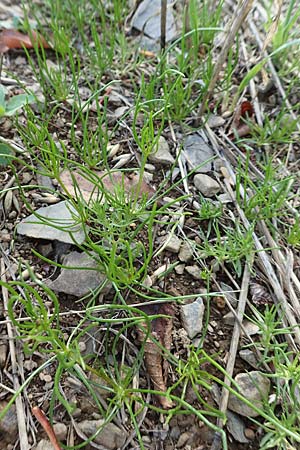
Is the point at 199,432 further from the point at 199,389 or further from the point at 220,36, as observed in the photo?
the point at 220,36

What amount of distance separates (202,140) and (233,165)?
0.15 meters

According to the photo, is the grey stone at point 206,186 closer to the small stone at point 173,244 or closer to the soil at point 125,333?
the soil at point 125,333

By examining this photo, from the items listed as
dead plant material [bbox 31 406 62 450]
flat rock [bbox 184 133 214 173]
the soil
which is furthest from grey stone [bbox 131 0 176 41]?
dead plant material [bbox 31 406 62 450]

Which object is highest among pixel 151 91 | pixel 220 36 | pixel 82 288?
pixel 220 36

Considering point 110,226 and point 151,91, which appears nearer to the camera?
point 110,226

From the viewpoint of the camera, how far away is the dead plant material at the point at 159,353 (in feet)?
3.54

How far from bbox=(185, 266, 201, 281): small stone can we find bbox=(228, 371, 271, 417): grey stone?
0.28 metres

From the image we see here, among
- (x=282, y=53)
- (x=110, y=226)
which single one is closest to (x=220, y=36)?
(x=282, y=53)

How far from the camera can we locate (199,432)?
1038 millimetres

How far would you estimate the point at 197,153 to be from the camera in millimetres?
1535

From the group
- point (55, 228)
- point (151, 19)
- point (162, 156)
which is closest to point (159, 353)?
point (55, 228)

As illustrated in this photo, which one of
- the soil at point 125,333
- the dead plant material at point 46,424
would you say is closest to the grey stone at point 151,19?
the soil at point 125,333

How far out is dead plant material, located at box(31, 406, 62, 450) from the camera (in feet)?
3.26

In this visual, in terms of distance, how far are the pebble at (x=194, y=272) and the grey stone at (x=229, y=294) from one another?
0.23 feet
